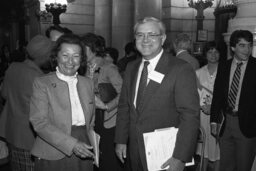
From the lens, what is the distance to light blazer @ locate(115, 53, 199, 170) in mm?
3252

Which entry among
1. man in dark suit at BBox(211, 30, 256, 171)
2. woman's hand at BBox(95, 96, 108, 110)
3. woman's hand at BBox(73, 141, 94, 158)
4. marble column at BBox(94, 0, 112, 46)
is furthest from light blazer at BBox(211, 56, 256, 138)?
marble column at BBox(94, 0, 112, 46)

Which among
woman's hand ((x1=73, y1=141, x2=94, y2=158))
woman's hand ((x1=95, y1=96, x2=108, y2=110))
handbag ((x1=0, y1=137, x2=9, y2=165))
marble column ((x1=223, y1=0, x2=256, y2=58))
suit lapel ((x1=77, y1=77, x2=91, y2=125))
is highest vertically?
marble column ((x1=223, y1=0, x2=256, y2=58))

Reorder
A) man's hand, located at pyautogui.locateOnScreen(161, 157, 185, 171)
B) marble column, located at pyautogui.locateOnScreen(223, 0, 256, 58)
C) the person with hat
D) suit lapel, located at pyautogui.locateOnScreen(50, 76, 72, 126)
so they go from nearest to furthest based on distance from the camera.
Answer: man's hand, located at pyautogui.locateOnScreen(161, 157, 185, 171) → suit lapel, located at pyautogui.locateOnScreen(50, 76, 72, 126) → the person with hat → marble column, located at pyautogui.locateOnScreen(223, 0, 256, 58)

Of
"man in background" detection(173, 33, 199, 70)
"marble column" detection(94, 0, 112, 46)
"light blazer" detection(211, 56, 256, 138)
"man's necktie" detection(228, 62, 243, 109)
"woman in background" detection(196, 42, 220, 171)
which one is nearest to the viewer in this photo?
"light blazer" detection(211, 56, 256, 138)

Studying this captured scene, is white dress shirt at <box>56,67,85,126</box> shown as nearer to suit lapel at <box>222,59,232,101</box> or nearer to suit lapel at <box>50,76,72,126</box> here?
suit lapel at <box>50,76,72,126</box>

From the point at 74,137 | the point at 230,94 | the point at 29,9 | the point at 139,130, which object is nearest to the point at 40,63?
the point at 74,137

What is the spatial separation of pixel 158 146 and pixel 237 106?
76.5 inches

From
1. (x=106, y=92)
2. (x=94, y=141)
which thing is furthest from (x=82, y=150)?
(x=106, y=92)

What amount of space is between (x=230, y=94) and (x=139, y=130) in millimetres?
1912

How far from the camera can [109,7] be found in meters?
15.9

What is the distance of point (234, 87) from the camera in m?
4.86

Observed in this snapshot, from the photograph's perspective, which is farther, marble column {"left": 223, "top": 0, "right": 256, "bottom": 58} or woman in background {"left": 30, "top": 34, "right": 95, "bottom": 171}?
marble column {"left": 223, "top": 0, "right": 256, "bottom": 58}

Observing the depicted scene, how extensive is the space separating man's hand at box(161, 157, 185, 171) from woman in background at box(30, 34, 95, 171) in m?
0.67

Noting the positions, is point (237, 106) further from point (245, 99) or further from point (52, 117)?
point (52, 117)
